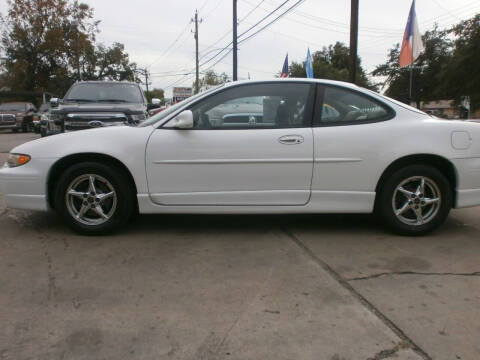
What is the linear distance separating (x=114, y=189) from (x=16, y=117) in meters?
22.3

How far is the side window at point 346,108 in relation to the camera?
418 centimetres

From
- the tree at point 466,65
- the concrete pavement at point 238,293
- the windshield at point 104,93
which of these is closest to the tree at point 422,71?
the tree at point 466,65

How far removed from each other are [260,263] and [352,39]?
10884 millimetres

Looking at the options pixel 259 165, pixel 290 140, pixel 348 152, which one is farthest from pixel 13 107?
pixel 348 152

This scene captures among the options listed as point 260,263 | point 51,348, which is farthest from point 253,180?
point 51,348

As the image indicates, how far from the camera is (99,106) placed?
7906 millimetres

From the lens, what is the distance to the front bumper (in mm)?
4082

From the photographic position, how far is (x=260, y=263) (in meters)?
3.51

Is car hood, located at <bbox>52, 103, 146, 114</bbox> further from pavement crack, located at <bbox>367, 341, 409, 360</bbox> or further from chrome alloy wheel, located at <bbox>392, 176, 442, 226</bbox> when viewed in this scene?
pavement crack, located at <bbox>367, 341, 409, 360</bbox>

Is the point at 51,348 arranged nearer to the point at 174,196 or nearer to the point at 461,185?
the point at 174,196

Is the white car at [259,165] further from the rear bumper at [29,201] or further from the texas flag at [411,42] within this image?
the texas flag at [411,42]

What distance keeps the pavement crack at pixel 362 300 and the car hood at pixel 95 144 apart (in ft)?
5.58

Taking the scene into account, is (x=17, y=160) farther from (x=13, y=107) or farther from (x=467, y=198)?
(x=13, y=107)

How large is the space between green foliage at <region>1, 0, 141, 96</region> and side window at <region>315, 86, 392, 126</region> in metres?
37.8
